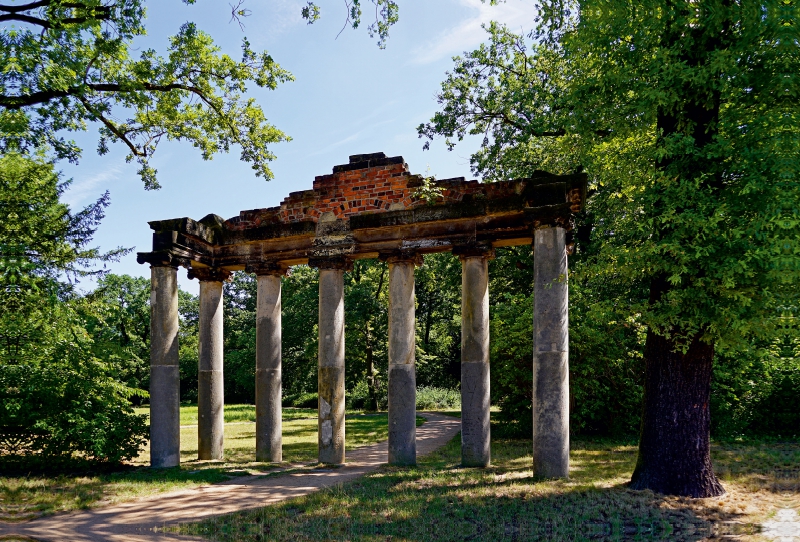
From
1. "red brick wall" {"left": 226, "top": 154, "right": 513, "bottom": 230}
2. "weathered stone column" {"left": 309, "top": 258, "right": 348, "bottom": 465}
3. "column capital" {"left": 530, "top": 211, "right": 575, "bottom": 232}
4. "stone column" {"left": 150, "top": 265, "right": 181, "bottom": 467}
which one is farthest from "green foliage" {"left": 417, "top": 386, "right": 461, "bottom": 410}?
"column capital" {"left": 530, "top": 211, "right": 575, "bottom": 232}

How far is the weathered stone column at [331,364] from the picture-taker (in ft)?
40.7

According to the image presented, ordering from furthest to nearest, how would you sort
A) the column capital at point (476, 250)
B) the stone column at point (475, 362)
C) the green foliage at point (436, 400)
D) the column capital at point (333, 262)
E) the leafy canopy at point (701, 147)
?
the green foliage at point (436, 400) < the column capital at point (333, 262) < the column capital at point (476, 250) < the stone column at point (475, 362) < the leafy canopy at point (701, 147)

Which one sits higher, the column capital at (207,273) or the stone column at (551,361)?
the column capital at (207,273)

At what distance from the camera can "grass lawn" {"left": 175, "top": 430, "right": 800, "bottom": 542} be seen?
6.81 m

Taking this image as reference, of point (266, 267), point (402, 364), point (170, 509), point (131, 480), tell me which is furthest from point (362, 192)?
point (131, 480)

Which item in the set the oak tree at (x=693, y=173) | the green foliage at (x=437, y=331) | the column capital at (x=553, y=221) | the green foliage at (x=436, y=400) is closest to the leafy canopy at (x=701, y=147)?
the oak tree at (x=693, y=173)

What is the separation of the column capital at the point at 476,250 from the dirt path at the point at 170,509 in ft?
16.6

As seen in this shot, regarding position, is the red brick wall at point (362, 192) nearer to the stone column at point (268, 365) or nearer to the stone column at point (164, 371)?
the stone column at point (268, 365)

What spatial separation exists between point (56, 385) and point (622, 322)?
1169 centimetres

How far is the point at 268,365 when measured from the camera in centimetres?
1333

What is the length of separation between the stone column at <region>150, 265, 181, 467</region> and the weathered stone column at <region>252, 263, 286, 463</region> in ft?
6.23

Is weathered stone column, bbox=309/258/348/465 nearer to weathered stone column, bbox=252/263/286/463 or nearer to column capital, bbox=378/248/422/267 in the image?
column capital, bbox=378/248/422/267

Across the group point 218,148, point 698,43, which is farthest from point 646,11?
point 218,148

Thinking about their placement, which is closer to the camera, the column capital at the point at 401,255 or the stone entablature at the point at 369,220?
the stone entablature at the point at 369,220
